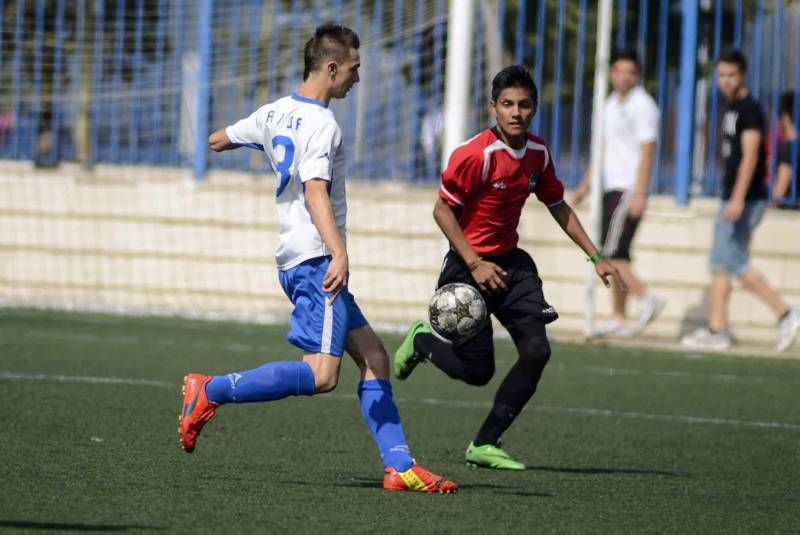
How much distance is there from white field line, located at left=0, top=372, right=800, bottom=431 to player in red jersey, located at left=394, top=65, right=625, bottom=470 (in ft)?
5.77

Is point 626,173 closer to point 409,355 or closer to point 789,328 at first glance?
point 789,328

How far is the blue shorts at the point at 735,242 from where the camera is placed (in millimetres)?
12375

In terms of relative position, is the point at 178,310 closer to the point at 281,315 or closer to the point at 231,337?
the point at 281,315

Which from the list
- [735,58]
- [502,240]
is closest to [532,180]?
Answer: [502,240]

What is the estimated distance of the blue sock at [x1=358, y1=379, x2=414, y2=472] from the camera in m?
6.21

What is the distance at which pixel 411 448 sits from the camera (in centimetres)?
754

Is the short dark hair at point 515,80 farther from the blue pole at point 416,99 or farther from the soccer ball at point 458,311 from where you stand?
the blue pole at point 416,99

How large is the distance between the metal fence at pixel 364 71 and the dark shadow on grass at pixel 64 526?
360 inches

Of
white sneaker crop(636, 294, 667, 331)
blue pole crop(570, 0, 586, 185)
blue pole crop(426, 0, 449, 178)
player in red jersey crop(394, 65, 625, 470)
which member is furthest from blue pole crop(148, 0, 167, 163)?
player in red jersey crop(394, 65, 625, 470)

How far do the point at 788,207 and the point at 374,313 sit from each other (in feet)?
11.9

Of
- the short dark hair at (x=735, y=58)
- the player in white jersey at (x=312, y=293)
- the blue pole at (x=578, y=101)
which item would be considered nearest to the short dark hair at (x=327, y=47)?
the player in white jersey at (x=312, y=293)

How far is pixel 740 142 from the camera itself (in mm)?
12406

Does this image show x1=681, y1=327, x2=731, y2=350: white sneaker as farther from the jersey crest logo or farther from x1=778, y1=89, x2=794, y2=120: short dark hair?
the jersey crest logo

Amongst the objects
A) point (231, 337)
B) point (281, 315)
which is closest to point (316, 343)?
point (231, 337)
